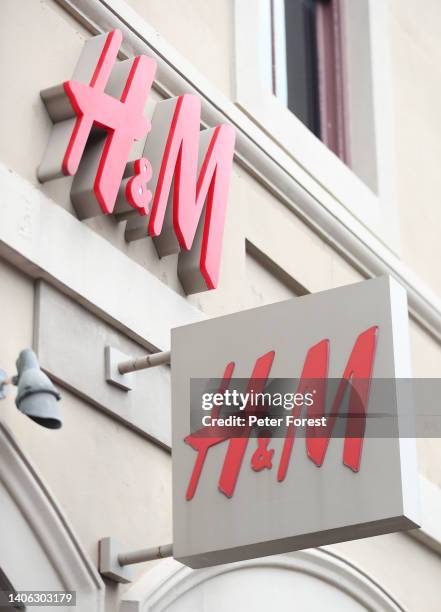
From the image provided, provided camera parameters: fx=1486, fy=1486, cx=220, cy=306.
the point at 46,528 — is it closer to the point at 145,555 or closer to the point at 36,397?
the point at 145,555

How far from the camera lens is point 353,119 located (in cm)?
1020

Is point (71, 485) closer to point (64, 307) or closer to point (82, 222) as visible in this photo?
point (64, 307)

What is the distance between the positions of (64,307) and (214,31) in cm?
265

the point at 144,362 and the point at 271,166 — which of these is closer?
the point at 144,362

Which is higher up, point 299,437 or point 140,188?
point 140,188

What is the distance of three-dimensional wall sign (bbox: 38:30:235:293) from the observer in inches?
252

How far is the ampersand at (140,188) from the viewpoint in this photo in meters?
6.56

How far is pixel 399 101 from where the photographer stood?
1048cm

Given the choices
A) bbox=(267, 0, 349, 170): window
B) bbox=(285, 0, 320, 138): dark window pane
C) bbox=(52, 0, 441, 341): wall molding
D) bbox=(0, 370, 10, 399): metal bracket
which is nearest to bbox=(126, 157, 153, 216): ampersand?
bbox=(52, 0, 441, 341): wall molding

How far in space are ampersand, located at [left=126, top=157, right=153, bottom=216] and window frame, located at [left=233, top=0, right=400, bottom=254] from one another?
1634mm

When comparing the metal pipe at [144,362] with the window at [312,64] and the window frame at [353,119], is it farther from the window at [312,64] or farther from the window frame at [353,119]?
the window at [312,64]

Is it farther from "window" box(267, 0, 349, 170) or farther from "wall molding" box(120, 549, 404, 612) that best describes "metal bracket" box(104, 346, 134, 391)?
"window" box(267, 0, 349, 170)

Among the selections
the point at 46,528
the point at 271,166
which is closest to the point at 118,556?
the point at 46,528

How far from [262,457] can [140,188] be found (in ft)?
4.81
